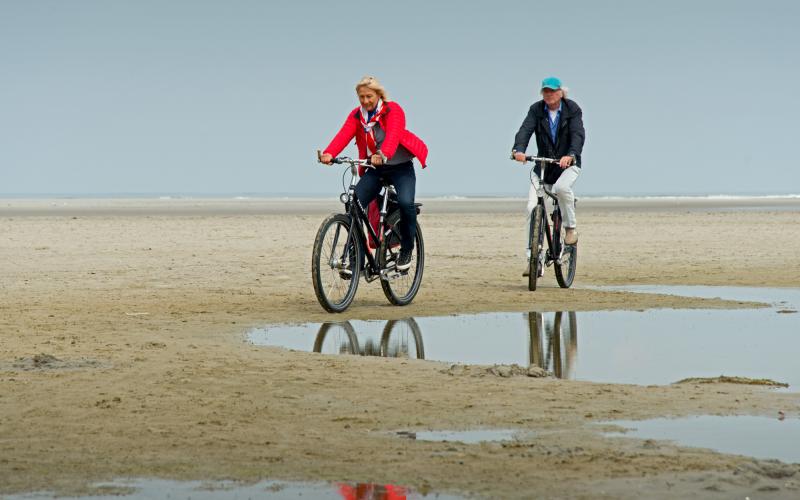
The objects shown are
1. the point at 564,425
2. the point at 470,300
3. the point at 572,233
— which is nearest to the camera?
the point at 564,425

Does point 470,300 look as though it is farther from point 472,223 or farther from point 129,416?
point 472,223

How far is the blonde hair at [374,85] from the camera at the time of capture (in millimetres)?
12086

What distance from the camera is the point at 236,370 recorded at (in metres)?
8.23

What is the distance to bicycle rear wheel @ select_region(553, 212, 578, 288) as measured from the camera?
573 inches

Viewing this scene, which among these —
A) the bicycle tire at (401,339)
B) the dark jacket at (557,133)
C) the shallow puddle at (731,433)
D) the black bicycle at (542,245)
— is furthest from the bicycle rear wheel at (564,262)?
the shallow puddle at (731,433)

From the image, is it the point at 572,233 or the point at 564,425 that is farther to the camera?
the point at 572,233

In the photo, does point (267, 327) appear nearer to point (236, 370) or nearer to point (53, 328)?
point (53, 328)

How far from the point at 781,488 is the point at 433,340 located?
5.26 meters

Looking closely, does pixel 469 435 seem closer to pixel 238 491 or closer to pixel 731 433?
pixel 731 433

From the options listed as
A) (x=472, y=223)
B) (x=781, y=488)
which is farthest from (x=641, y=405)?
(x=472, y=223)

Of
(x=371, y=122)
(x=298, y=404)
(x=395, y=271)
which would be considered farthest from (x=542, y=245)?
(x=298, y=404)

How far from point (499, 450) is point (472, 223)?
2847 cm

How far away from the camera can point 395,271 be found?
41.8 ft

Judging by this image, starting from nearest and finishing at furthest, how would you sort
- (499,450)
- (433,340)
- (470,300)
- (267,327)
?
(499,450) → (433,340) → (267,327) → (470,300)
